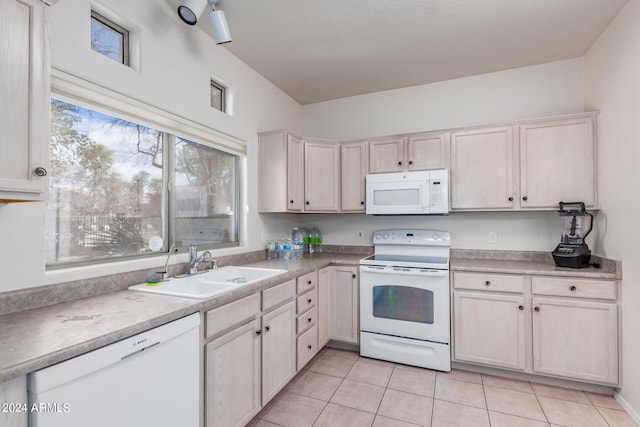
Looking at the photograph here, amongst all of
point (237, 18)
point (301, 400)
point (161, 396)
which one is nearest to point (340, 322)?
point (301, 400)

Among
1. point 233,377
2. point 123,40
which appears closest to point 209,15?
point 123,40

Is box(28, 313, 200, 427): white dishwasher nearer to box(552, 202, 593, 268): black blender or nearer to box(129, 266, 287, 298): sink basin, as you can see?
box(129, 266, 287, 298): sink basin

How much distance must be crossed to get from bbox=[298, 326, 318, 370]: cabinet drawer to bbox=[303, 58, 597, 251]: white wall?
123 cm

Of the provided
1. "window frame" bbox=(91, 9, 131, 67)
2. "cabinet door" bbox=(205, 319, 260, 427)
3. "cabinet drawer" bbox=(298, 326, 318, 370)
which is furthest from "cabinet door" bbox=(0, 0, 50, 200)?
"cabinet drawer" bbox=(298, 326, 318, 370)

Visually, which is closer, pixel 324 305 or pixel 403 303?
pixel 403 303

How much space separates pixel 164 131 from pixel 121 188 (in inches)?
17.8

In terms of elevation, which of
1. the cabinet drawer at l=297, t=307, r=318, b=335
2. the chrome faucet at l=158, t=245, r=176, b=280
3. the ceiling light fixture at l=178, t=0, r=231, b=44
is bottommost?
the cabinet drawer at l=297, t=307, r=318, b=335

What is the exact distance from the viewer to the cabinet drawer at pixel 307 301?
2.47 meters

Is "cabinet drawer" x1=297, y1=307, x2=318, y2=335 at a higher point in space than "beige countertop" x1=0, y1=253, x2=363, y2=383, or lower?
lower

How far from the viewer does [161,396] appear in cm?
127

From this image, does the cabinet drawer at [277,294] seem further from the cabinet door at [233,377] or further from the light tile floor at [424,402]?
the light tile floor at [424,402]

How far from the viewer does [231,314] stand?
170 cm

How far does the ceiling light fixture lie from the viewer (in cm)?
188

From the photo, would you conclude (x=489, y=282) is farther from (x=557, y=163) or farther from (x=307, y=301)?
(x=307, y=301)
